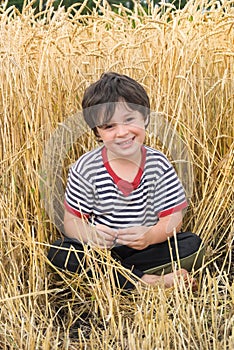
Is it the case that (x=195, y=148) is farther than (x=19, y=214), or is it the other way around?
(x=195, y=148)

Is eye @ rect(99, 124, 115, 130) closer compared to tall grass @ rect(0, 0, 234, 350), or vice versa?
tall grass @ rect(0, 0, 234, 350)

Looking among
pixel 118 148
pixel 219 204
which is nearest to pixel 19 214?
pixel 118 148

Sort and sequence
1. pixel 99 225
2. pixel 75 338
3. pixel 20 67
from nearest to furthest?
pixel 75 338 < pixel 99 225 < pixel 20 67

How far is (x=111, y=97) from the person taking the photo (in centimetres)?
190

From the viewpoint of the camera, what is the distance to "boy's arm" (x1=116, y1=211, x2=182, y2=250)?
195cm

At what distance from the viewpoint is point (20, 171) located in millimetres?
2109

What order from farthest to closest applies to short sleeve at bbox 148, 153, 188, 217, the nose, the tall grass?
short sleeve at bbox 148, 153, 188, 217
the nose
the tall grass

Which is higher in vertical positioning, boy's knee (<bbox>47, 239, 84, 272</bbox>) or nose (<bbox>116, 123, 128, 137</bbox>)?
nose (<bbox>116, 123, 128, 137</bbox>)

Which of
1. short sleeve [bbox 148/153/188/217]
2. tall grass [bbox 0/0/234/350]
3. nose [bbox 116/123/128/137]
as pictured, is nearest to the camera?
tall grass [bbox 0/0/234/350]

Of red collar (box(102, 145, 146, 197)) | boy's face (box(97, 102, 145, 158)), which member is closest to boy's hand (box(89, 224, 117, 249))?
red collar (box(102, 145, 146, 197))

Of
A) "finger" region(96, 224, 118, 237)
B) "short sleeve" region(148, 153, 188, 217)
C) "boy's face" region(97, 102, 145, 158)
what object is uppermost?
"boy's face" region(97, 102, 145, 158)

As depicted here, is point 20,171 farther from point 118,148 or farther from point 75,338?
point 75,338

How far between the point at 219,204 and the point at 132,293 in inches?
18.0

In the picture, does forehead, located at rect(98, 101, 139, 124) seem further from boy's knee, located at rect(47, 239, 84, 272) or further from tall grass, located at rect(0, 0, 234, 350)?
boy's knee, located at rect(47, 239, 84, 272)
